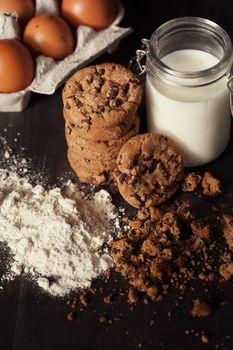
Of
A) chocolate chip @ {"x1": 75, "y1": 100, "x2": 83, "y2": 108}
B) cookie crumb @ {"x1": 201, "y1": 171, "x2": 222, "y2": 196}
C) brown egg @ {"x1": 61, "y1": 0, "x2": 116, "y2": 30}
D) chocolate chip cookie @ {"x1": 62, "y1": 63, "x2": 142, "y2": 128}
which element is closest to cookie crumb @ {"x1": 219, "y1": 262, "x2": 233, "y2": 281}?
cookie crumb @ {"x1": 201, "y1": 171, "x2": 222, "y2": 196}

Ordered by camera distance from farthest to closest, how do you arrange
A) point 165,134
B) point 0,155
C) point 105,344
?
point 0,155
point 165,134
point 105,344

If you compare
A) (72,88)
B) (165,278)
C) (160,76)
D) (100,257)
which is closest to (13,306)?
(100,257)

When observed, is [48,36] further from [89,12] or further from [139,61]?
[139,61]

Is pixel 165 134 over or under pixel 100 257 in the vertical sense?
over

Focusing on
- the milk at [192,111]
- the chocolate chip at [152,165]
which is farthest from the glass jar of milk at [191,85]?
the chocolate chip at [152,165]

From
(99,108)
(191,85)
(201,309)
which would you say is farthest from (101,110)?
(201,309)

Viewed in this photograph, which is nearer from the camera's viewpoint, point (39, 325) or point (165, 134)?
point (39, 325)

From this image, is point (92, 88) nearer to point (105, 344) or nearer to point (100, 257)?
point (100, 257)
